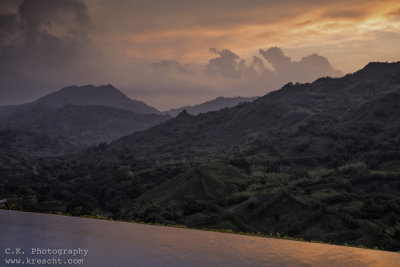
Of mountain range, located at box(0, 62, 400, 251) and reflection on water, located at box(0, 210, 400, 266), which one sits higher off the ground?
reflection on water, located at box(0, 210, 400, 266)

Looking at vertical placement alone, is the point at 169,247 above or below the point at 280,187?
above

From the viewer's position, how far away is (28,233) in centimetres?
1241

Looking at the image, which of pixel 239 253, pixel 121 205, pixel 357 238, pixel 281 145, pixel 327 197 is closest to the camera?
pixel 239 253

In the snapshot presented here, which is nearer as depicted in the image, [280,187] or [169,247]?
[169,247]

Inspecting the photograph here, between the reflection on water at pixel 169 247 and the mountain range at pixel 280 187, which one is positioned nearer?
the reflection on water at pixel 169 247

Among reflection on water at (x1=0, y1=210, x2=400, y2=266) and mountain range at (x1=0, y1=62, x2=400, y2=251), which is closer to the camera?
reflection on water at (x1=0, y1=210, x2=400, y2=266)

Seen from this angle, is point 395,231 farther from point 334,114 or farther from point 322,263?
point 334,114

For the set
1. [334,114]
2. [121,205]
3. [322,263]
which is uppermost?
[334,114]

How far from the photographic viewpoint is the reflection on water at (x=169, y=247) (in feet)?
31.3

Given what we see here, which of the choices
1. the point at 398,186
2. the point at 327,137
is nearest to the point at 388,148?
the point at 327,137

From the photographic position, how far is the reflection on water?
31.3ft

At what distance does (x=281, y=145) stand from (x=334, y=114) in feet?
182

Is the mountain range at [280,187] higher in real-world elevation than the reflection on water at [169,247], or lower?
lower

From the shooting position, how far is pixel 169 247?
1082 cm
